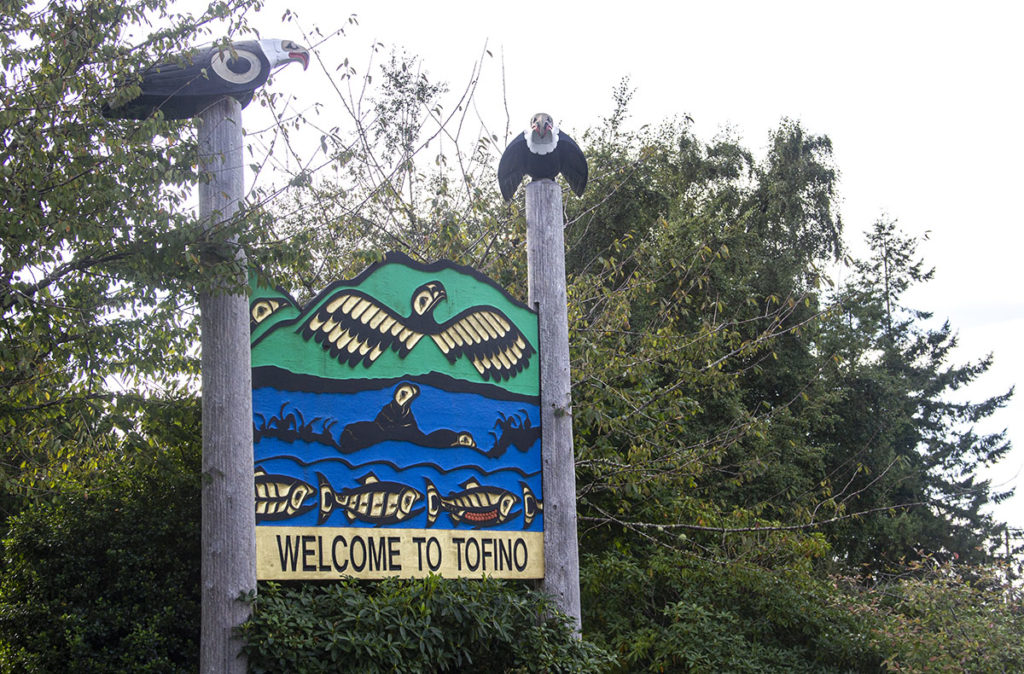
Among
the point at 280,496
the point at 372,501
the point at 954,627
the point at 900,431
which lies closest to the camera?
the point at 280,496

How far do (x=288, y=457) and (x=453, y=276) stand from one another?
5.19 feet

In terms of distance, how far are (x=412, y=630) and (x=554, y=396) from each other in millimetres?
1896

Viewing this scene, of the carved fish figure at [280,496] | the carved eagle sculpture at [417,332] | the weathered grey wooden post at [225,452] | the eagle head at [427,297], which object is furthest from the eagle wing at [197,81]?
the carved fish figure at [280,496]

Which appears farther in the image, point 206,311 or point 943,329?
point 943,329

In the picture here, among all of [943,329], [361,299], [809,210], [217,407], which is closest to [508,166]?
[361,299]

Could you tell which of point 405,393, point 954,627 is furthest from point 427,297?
point 954,627

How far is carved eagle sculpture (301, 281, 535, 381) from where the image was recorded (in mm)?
5742

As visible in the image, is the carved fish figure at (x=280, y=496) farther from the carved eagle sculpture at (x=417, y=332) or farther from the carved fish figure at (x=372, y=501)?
the carved eagle sculpture at (x=417, y=332)

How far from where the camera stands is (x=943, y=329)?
1056 inches

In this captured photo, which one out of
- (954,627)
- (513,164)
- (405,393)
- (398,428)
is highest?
(513,164)

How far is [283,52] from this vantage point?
5766 millimetres

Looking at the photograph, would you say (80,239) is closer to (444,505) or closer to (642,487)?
(444,505)

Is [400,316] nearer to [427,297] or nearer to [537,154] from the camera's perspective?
[427,297]

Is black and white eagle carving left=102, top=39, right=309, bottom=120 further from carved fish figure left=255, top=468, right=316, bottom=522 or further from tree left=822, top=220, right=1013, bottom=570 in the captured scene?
tree left=822, top=220, right=1013, bottom=570
